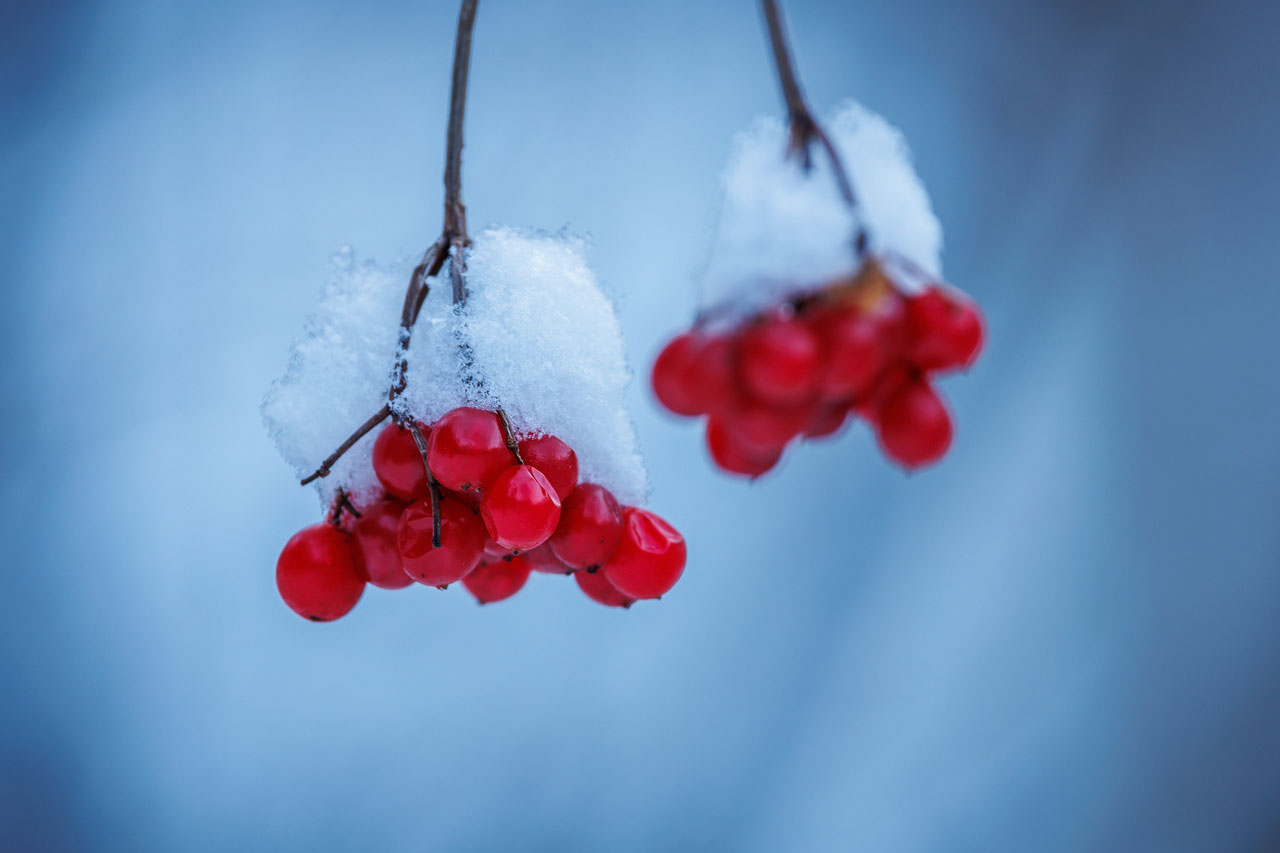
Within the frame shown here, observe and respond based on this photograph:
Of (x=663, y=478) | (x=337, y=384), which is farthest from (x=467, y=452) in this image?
(x=663, y=478)

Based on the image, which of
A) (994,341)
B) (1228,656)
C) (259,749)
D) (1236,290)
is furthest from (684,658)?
(1236,290)

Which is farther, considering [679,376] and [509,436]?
[509,436]

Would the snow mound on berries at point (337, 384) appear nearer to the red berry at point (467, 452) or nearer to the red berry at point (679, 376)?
the red berry at point (467, 452)

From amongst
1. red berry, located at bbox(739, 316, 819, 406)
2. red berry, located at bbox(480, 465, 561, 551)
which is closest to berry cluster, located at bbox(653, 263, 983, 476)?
red berry, located at bbox(739, 316, 819, 406)

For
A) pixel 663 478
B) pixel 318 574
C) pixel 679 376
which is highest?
pixel 663 478

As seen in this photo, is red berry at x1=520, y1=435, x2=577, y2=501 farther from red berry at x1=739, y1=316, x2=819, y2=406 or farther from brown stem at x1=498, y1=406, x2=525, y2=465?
red berry at x1=739, y1=316, x2=819, y2=406

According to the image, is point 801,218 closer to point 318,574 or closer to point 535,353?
point 535,353

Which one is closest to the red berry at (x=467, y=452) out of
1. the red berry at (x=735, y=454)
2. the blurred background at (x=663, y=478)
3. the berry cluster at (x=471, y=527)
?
the berry cluster at (x=471, y=527)
